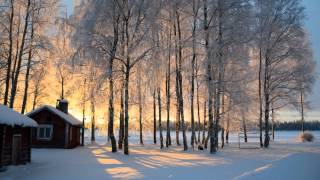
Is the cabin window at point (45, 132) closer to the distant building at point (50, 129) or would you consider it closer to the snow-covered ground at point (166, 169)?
the distant building at point (50, 129)

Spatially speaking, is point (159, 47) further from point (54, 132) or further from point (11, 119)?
point (54, 132)

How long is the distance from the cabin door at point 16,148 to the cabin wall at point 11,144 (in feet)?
0.23

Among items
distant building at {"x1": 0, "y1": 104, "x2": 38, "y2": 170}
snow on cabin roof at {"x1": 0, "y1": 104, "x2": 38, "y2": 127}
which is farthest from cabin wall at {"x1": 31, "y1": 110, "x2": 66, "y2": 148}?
snow on cabin roof at {"x1": 0, "y1": 104, "x2": 38, "y2": 127}

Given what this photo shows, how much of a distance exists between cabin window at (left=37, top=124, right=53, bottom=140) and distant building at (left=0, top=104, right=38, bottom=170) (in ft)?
35.7

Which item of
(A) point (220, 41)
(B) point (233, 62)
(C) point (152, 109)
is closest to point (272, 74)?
(B) point (233, 62)

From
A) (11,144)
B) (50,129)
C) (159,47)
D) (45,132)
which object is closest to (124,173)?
(11,144)

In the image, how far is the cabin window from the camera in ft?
104

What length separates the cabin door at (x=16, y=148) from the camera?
19.0m

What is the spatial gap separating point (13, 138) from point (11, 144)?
54cm

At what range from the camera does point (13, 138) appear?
1906 centimetres

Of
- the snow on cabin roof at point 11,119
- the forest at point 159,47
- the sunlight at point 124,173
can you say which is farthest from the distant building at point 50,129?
the sunlight at point 124,173

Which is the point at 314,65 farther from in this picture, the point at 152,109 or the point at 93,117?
the point at 93,117

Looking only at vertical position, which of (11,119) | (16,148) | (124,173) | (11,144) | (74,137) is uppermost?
(11,119)

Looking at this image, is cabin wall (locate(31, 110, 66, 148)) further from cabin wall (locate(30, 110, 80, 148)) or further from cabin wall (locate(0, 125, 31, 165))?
cabin wall (locate(0, 125, 31, 165))
